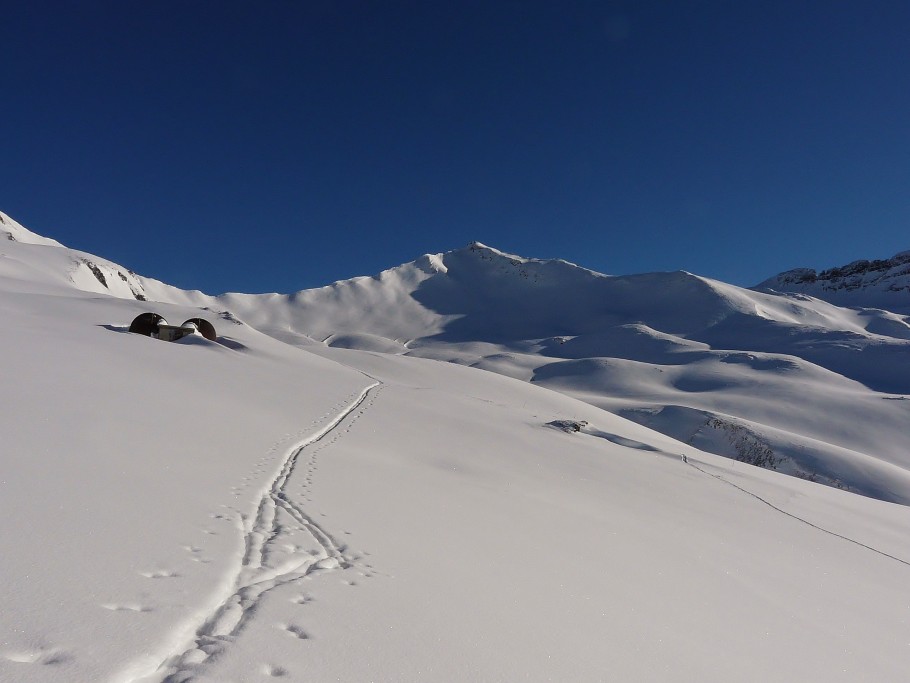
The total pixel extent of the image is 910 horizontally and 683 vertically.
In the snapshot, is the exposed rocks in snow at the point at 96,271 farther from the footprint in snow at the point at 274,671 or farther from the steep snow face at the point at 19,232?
the footprint in snow at the point at 274,671

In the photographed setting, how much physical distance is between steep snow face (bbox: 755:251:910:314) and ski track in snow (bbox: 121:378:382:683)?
152 m

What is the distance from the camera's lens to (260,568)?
4285 millimetres

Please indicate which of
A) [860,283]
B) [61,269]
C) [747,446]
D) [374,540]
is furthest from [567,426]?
[860,283]

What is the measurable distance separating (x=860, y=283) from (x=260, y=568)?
188497 millimetres

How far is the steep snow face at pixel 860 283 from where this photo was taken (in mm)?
132250

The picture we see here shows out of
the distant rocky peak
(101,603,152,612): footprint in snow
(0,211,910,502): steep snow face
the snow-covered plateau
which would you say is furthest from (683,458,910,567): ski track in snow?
Answer: the distant rocky peak

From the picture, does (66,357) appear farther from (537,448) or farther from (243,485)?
(537,448)

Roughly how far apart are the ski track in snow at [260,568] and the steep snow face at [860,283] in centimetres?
15249

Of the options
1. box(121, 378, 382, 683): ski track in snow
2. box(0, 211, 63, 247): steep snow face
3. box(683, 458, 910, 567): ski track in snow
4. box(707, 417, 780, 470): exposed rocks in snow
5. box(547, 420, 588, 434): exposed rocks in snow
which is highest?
box(0, 211, 63, 247): steep snow face

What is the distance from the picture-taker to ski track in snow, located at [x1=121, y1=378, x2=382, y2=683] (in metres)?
2.76

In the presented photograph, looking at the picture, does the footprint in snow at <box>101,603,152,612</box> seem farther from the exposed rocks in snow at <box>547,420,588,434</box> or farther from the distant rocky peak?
the distant rocky peak

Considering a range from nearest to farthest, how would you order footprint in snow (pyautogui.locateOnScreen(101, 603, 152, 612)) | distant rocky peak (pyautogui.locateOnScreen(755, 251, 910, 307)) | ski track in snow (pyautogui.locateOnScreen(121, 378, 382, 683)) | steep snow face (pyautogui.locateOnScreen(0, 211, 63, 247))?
ski track in snow (pyautogui.locateOnScreen(121, 378, 382, 683)) → footprint in snow (pyautogui.locateOnScreen(101, 603, 152, 612)) → steep snow face (pyautogui.locateOnScreen(0, 211, 63, 247)) → distant rocky peak (pyautogui.locateOnScreen(755, 251, 910, 307))

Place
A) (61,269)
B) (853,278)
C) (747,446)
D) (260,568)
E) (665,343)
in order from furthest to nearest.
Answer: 1. (853,278)
2. (665,343)
3. (61,269)
4. (747,446)
5. (260,568)

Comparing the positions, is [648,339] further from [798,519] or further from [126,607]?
[126,607]
